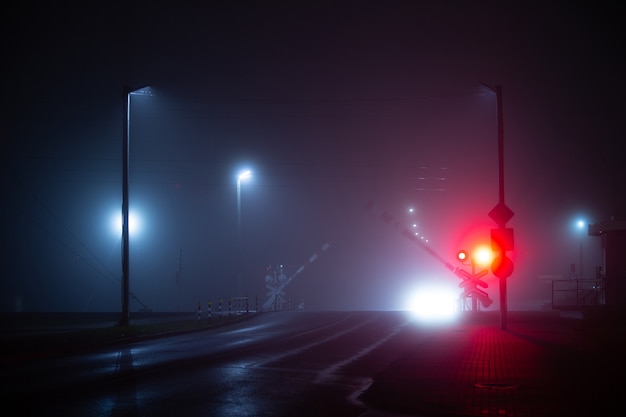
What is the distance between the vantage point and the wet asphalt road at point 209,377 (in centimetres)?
1050

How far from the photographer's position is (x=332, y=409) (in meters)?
10.5

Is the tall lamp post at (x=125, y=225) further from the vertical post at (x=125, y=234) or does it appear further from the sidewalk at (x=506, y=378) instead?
the sidewalk at (x=506, y=378)

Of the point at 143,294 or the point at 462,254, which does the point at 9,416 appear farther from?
the point at 143,294

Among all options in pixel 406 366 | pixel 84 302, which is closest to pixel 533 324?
pixel 406 366

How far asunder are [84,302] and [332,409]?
49.5 metres

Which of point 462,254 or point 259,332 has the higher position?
point 462,254

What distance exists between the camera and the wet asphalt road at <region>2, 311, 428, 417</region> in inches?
413

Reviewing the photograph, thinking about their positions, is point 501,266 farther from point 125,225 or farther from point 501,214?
point 125,225

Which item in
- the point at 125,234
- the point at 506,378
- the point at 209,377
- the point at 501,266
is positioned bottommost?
the point at 209,377

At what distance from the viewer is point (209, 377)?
14.0m

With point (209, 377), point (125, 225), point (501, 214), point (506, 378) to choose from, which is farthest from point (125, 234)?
point (506, 378)

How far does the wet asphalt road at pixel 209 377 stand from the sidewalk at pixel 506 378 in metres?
0.74

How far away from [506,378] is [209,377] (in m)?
5.62

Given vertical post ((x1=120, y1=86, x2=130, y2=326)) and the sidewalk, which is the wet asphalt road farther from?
vertical post ((x1=120, y1=86, x2=130, y2=326))
